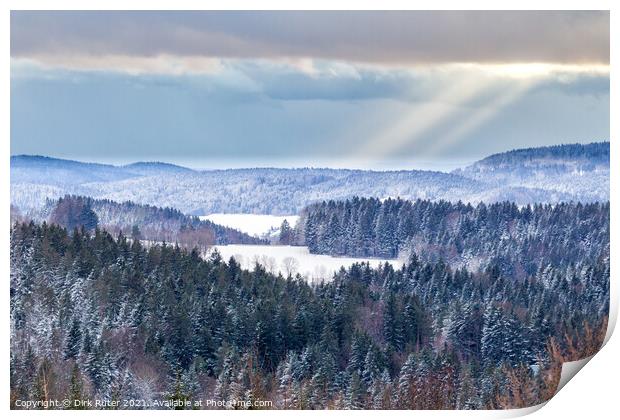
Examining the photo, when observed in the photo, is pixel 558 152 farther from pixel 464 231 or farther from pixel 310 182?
pixel 310 182

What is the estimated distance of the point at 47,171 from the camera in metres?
13.2

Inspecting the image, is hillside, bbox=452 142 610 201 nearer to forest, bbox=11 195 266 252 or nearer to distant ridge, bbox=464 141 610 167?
Answer: distant ridge, bbox=464 141 610 167

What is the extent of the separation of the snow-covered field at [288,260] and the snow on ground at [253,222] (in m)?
0.17

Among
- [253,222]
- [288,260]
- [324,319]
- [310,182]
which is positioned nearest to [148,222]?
[253,222]

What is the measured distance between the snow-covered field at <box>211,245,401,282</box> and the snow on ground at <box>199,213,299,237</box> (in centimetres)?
17

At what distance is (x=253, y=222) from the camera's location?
45.3ft

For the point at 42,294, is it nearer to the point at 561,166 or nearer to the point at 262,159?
the point at 262,159

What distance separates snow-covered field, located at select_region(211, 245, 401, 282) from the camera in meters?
13.8

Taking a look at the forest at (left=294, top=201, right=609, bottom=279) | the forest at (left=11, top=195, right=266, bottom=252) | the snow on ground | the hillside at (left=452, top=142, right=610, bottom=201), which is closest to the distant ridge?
the hillside at (left=452, top=142, right=610, bottom=201)

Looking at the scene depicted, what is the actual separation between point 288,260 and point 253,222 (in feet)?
1.80

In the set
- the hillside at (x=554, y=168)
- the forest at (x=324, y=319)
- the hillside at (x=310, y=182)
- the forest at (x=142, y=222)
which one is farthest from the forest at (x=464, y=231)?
the forest at (x=142, y=222)

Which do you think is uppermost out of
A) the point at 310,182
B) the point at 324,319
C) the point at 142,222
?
the point at 310,182

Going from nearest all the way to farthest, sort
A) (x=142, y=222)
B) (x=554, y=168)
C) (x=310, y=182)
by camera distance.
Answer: (x=310, y=182) < (x=142, y=222) < (x=554, y=168)

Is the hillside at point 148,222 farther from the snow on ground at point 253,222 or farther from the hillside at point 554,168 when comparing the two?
the hillside at point 554,168
